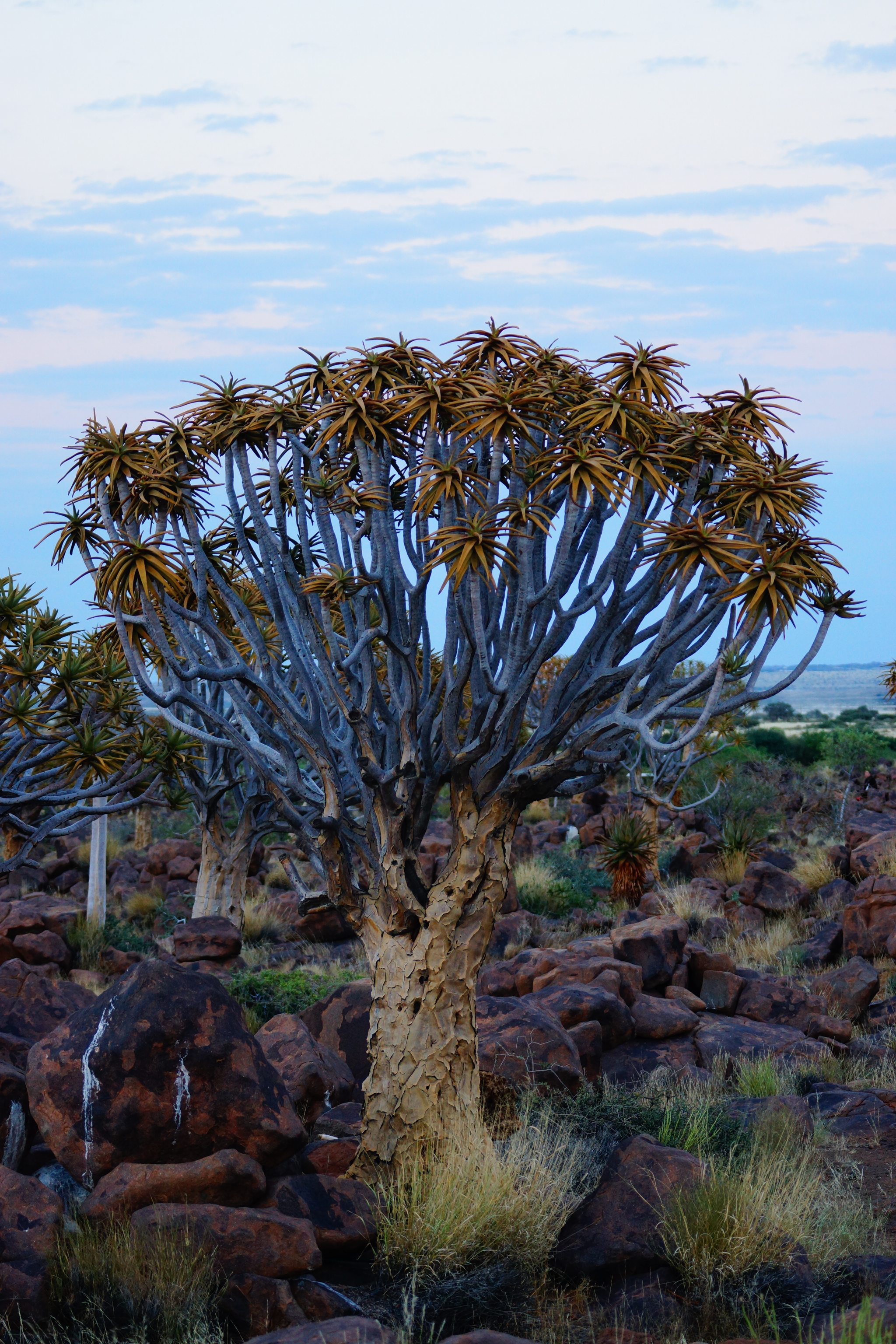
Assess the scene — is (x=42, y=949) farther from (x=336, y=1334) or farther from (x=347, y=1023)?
(x=336, y=1334)

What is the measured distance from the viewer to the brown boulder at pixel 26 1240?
5.42m

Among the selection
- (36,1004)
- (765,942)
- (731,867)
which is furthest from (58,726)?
(731,867)

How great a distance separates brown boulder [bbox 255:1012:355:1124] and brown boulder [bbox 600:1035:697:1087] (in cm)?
238

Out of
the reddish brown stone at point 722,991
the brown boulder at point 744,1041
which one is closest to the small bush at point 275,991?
the brown boulder at point 744,1041

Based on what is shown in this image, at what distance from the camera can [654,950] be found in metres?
12.9

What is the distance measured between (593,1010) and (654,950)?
2163 millimetres

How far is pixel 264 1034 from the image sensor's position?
9500 mm

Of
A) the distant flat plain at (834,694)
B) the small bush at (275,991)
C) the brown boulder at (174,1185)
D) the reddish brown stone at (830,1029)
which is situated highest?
the distant flat plain at (834,694)

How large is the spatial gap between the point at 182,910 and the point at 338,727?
43.6ft

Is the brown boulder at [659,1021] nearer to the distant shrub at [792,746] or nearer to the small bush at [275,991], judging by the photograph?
the small bush at [275,991]

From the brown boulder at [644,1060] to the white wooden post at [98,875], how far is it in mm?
9849

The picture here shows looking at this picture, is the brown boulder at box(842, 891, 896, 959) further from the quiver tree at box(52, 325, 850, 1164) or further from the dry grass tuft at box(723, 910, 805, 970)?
the quiver tree at box(52, 325, 850, 1164)

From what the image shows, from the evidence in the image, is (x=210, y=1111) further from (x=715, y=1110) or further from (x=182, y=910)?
(x=182, y=910)

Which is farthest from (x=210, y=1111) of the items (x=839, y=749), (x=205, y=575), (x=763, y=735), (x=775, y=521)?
(x=763, y=735)
